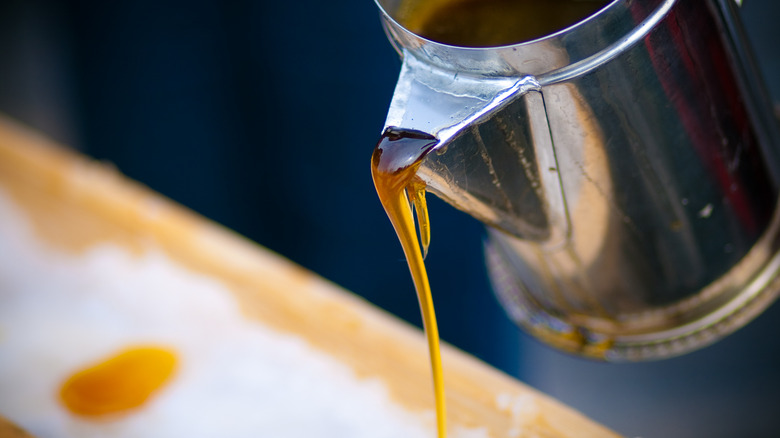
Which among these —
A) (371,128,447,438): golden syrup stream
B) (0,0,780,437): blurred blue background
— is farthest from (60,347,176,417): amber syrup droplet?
(0,0,780,437): blurred blue background

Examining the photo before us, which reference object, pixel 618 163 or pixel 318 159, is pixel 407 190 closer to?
pixel 618 163

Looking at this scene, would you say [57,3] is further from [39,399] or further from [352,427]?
[352,427]

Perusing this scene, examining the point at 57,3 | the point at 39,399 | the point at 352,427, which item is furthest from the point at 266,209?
the point at 57,3

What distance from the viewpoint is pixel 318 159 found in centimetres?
162

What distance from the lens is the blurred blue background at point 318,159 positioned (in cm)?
137

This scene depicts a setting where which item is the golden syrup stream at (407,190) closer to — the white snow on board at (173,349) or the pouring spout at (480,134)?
the pouring spout at (480,134)

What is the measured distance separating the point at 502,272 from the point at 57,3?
207cm

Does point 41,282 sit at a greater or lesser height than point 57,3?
lesser

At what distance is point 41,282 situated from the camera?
1255mm

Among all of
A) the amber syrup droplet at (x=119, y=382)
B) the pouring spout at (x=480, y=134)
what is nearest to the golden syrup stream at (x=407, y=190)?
the pouring spout at (x=480, y=134)

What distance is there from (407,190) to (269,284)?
24.1 inches

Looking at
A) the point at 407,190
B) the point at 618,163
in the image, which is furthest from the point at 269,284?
the point at 618,163

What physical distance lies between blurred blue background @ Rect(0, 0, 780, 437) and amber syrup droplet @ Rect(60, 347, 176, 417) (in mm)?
657

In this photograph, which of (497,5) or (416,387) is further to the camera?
(416,387)
